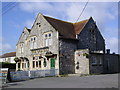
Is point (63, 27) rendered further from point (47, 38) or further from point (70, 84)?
→ point (70, 84)

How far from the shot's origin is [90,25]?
2961 centimetres

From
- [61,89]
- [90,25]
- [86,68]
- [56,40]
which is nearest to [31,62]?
[56,40]

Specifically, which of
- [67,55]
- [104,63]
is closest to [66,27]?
[67,55]

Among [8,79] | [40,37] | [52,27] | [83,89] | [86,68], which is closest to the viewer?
[83,89]

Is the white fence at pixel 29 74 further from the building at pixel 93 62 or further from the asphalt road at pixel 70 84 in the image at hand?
the building at pixel 93 62

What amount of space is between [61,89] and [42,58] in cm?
1619

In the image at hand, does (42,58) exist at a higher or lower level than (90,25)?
lower

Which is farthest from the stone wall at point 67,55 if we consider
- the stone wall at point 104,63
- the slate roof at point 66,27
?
the stone wall at point 104,63

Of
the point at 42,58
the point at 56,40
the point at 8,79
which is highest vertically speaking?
the point at 56,40

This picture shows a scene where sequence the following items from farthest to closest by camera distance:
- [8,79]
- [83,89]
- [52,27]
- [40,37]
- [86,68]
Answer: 1. [40,37]
2. [52,27]
3. [86,68]
4. [8,79]
5. [83,89]

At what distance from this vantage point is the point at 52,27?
1030 inches

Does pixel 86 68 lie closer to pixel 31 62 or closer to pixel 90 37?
pixel 90 37

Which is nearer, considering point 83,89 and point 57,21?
point 83,89

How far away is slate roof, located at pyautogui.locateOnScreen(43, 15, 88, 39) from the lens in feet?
86.6
